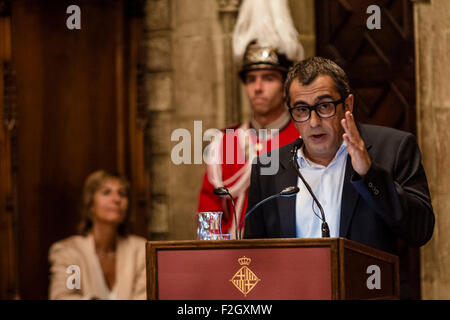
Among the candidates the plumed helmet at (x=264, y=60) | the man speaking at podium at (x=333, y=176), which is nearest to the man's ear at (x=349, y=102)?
the man speaking at podium at (x=333, y=176)

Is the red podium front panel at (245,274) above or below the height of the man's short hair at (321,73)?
below

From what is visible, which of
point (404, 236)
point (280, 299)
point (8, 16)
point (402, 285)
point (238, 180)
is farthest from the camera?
point (8, 16)

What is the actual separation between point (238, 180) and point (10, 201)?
5.73ft

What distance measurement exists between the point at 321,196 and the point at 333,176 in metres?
0.09

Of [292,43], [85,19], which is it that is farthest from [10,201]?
[292,43]

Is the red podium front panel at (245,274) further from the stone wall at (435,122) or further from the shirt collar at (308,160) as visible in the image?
the stone wall at (435,122)

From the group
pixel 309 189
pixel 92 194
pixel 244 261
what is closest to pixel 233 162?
pixel 92 194

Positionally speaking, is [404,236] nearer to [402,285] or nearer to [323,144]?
[323,144]

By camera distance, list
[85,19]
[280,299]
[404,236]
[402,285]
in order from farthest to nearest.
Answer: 1. [85,19]
2. [402,285]
3. [404,236]
4. [280,299]

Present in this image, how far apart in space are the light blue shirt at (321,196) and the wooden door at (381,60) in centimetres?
221

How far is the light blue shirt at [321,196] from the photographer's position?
9.99 feet

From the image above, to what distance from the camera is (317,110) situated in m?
3.01
